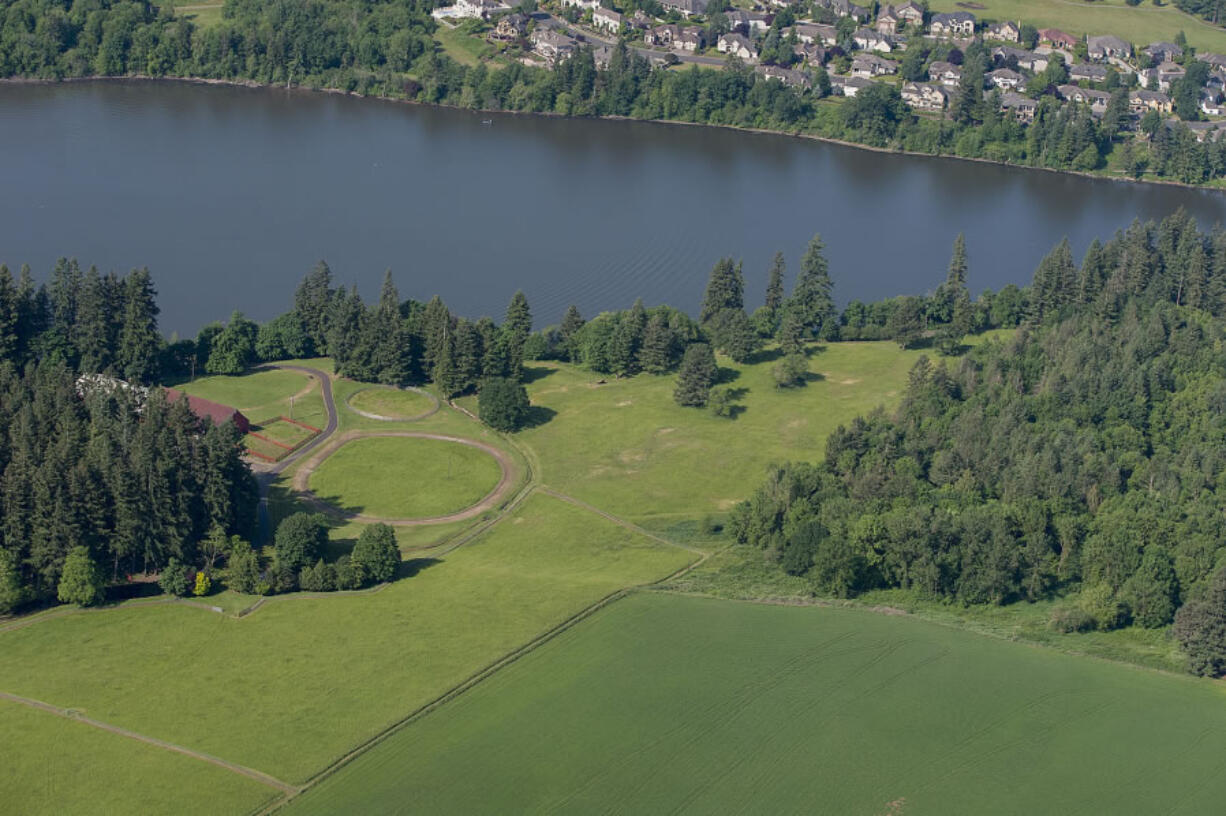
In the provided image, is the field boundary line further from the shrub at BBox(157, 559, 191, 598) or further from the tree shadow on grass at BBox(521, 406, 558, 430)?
the tree shadow on grass at BBox(521, 406, 558, 430)

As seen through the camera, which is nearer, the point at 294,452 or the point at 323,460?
the point at 323,460

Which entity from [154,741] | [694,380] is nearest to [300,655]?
[154,741]

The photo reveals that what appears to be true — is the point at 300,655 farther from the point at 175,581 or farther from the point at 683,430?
the point at 683,430

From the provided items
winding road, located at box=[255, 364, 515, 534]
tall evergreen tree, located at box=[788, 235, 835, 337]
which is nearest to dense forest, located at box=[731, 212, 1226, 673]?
tall evergreen tree, located at box=[788, 235, 835, 337]

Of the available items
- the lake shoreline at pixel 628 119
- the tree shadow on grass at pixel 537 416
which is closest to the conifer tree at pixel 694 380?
the tree shadow on grass at pixel 537 416

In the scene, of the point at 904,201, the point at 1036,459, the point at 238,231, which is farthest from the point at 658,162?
the point at 1036,459

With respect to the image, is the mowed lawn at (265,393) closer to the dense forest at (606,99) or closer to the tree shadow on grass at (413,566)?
the tree shadow on grass at (413,566)

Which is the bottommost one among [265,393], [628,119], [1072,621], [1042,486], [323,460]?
[323,460]
